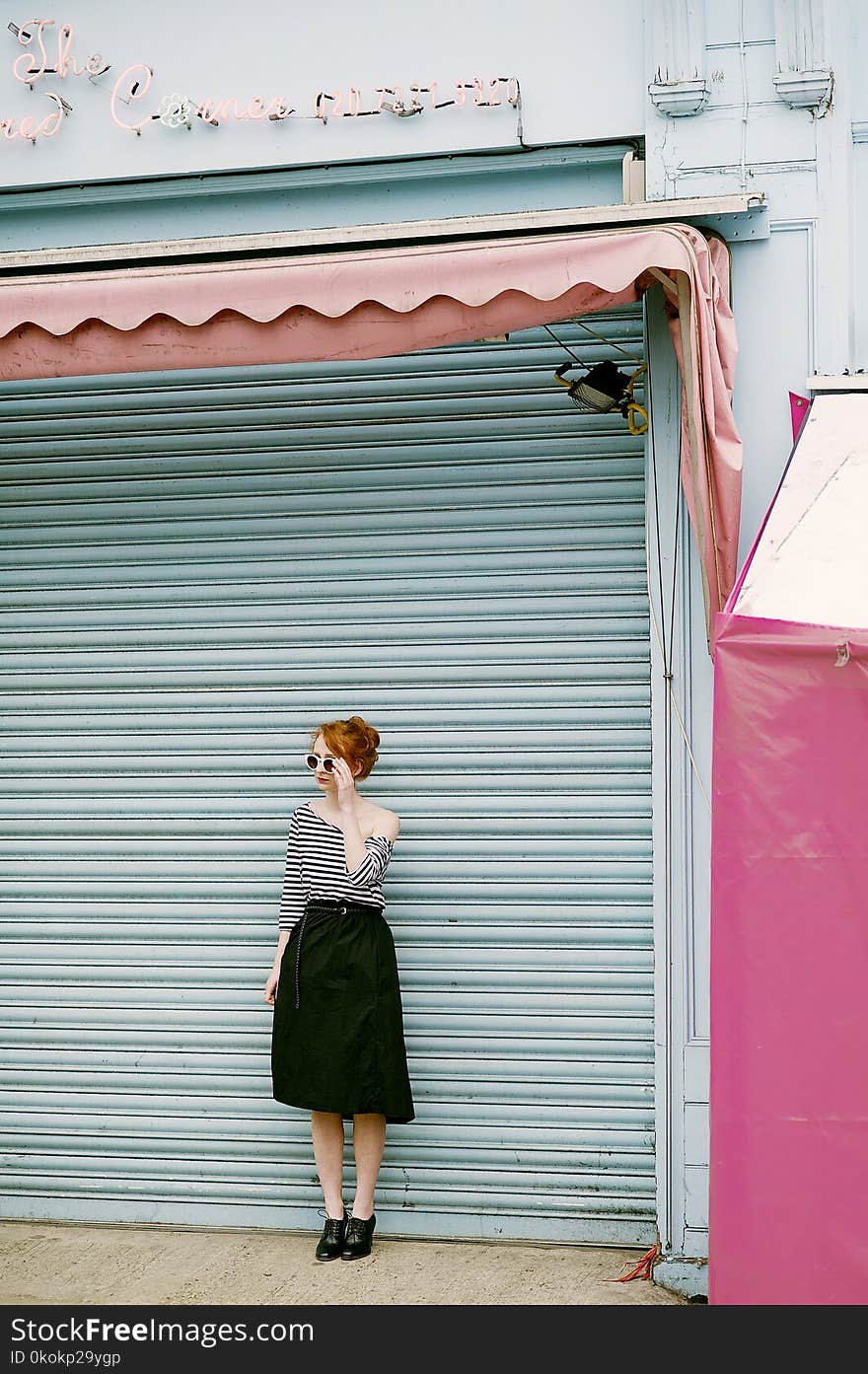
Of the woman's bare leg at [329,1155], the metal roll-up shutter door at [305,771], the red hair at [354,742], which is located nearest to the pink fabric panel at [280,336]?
the metal roll-up shutter door at [305,771]

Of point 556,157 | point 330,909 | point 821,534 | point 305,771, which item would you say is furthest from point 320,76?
point 330,909

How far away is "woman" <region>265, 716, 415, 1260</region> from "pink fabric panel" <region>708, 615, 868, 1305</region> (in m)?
1.70

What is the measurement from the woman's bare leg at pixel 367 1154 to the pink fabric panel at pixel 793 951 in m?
1.79

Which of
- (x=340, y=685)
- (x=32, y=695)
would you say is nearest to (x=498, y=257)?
(x=340, y=685)

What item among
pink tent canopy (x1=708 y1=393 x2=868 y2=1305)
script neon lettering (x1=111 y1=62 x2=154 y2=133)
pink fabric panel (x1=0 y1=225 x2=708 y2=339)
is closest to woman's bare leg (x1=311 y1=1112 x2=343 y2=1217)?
pink tent canopy (x1=708 y1=393 x2=868 y2=1305)

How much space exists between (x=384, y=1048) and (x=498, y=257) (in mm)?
2737

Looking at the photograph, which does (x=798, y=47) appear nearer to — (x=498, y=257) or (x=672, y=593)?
(x=498, y=257)

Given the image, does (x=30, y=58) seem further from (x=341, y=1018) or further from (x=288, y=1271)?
(x=288, y=1271)

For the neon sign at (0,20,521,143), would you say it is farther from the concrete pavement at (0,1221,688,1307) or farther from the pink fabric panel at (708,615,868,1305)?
the concrete pavement at (0,1221,688,1307)

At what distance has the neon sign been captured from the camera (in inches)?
199

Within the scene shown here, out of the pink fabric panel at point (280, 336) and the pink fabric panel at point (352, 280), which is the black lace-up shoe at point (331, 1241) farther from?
the pink fabric panel at point (352, 280)

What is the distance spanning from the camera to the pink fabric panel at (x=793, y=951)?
3393mm

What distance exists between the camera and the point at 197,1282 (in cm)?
480

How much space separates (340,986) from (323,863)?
1.45ft
